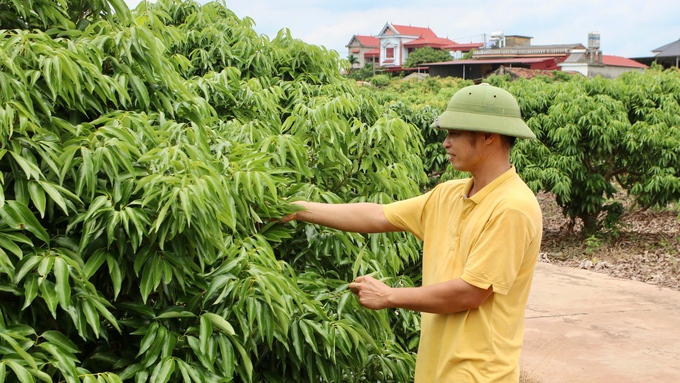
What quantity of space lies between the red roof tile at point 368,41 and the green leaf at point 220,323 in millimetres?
81433

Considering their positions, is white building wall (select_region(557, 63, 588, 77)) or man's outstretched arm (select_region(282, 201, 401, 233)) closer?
man's outstretched arm (select_region(282, 201, 401, 233))

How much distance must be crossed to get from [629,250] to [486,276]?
7.82 m

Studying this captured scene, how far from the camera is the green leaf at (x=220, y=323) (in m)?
1.79

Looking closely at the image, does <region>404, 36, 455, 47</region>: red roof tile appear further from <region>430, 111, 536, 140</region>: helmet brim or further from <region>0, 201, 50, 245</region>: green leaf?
<region>0, 201, 50, 245</region>: green leaf

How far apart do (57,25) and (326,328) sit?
4.86ft

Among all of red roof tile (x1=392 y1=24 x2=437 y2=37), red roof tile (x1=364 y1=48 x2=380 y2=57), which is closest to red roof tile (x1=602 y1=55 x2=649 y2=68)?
red roof tile (x1=392 y1=24 x2=437 y2=37)

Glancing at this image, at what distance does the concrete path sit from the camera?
4691 mm

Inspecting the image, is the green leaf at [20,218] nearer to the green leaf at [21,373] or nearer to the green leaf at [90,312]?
the green leaf at [90,312]

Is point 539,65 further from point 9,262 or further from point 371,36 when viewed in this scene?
point 9,262

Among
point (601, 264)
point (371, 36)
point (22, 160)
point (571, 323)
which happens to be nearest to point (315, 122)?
point (22, 160)

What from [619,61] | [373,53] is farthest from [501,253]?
[373,53]

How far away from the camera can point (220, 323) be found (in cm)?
182

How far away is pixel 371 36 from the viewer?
83.1m

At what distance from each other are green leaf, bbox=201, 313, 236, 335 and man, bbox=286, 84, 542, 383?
1.83 feet
